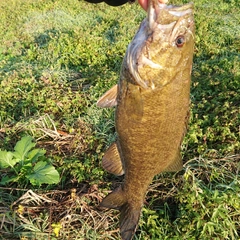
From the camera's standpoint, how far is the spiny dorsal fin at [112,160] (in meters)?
2.23

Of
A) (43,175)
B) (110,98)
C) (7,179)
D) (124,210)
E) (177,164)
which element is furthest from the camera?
(7,179)

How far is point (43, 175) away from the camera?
10.5ft


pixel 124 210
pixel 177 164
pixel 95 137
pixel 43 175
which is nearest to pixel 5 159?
pixel 43 175

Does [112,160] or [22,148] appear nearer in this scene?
[112,160]

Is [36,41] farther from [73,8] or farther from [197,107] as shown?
[197,107]

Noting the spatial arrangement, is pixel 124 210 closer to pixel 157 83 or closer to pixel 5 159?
pixel 157 83

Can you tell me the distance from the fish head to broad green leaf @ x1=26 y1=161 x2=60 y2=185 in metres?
1.64

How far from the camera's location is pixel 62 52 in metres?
6.62

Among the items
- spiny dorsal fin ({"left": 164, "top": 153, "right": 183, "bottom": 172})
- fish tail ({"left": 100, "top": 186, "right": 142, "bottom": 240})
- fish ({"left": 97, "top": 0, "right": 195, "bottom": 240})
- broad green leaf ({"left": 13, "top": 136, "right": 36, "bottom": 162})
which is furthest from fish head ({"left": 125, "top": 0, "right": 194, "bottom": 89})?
broad green leaf ({"left": 13, "top": 136, "right": 36, "bottom": 162})

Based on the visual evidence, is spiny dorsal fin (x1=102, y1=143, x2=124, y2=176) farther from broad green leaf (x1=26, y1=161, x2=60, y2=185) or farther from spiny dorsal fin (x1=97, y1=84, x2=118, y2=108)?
broad green leaf (x1=26, y1=161, x2=60, y2=185)

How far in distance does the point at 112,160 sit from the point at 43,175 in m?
1.20

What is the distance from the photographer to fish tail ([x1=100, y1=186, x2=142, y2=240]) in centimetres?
238

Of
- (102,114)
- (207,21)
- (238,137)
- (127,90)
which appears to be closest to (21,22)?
(207,21)

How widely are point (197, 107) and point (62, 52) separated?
3388 millimetres
